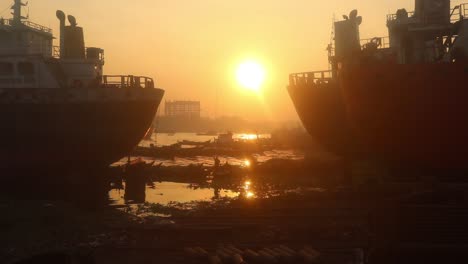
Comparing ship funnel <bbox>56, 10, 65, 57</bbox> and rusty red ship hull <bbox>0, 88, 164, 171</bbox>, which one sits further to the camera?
ship funnel <bbox>56, 10, 65, 57</bbox>

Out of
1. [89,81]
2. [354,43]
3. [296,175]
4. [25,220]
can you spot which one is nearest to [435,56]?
[354,43]

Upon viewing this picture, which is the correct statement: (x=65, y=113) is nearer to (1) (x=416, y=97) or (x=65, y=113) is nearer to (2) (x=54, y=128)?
(2) (x=54, y=128)

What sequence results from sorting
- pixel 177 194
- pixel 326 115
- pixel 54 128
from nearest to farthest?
1. pixel 54 128
2. pixel 177 194
3. pixel 326 115

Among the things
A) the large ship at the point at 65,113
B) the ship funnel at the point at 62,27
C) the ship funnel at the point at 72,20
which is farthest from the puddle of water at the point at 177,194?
the ship funnel at the point at 72,20

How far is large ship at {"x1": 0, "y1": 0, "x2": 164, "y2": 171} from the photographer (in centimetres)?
2338

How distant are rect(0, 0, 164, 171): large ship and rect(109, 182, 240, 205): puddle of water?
290cm

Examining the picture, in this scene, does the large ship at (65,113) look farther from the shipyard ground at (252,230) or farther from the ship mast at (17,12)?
the ship mast at (17,12)

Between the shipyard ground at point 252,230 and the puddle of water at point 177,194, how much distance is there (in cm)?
307

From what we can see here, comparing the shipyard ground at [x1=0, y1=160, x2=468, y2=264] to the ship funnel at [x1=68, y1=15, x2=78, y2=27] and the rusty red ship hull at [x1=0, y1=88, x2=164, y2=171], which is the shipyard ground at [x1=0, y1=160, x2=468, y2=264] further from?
the ship funnel at [x1=68, y1=15, x2=78, y2=27]

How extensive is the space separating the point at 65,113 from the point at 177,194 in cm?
751

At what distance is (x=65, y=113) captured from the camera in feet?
77.3

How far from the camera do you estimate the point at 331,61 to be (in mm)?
32188

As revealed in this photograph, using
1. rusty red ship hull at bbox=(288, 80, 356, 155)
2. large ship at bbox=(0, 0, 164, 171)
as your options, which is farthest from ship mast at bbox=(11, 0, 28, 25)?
rusty red ship hull at bbox=(288, 80, 356, 155)

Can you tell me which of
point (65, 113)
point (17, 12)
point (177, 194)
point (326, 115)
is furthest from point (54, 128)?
point (326, 115)
